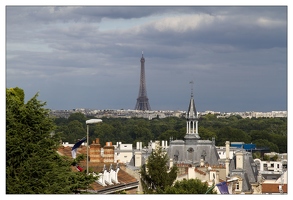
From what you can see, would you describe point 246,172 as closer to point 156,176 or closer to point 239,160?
point 239,160

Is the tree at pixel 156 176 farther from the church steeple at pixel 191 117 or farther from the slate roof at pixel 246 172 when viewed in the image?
the church steeple at pixel 191 117

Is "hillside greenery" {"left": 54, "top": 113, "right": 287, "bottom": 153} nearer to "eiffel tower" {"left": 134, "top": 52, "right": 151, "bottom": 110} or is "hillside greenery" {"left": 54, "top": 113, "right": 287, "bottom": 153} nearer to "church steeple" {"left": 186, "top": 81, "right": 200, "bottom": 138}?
"church steeple" {"left": 186, "top": 81, "right": 200, "bottom": 138}

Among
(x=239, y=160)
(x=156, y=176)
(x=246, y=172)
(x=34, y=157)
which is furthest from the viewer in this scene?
(x=239, y=160)

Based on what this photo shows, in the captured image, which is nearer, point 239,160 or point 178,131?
point 239,160

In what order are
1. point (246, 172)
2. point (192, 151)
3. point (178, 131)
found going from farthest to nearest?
point (178, 131) < point (192, 151) < point (246, 172)

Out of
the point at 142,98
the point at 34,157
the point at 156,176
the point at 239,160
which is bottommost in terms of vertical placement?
the point at 156,176

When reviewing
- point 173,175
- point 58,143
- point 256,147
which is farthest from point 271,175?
point 256,147

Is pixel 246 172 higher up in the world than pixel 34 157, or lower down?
lower down

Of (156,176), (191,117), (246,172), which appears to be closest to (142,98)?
(191,117)

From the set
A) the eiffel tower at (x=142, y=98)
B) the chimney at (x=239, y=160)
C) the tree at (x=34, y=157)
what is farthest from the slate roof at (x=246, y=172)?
the eiffel tower at (x=142, y=98)

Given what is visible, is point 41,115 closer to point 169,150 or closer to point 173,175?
point 173,175
